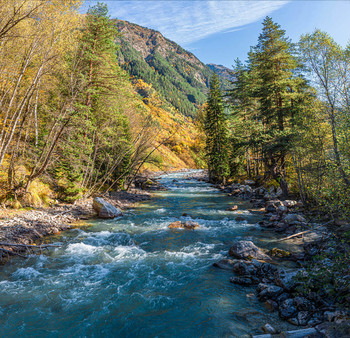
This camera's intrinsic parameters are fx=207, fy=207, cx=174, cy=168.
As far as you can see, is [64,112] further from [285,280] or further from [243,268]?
[285,280]

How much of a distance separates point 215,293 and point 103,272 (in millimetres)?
3983

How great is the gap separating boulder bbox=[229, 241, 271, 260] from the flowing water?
563 mm

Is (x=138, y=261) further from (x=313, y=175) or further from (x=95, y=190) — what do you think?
(x=95, y=190)

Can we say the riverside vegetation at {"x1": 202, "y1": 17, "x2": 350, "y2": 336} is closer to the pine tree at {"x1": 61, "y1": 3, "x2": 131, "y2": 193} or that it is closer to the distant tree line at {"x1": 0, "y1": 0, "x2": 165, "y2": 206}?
the distant tree line at {"x1": 0, "y1": 0, "x2": 165, "y2": 206}

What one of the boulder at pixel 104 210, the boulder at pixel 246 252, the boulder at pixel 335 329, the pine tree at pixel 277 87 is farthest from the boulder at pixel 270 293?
the pine tree at pixel 277 87

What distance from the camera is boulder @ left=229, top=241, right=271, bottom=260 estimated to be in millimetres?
7991

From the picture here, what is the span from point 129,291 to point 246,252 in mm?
4617

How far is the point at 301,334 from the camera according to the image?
4.06 metres

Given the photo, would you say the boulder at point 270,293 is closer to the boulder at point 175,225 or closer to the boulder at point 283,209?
the boulder at point 175,225

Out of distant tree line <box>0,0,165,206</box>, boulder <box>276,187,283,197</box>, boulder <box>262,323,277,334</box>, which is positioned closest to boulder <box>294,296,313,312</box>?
boulder <box>262,323,277,334</box>

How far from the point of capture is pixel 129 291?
6340 mm

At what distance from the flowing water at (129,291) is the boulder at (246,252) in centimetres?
56

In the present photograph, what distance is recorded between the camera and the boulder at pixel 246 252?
7.99 meters

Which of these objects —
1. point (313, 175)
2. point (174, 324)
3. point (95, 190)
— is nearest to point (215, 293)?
point (174, 324)
